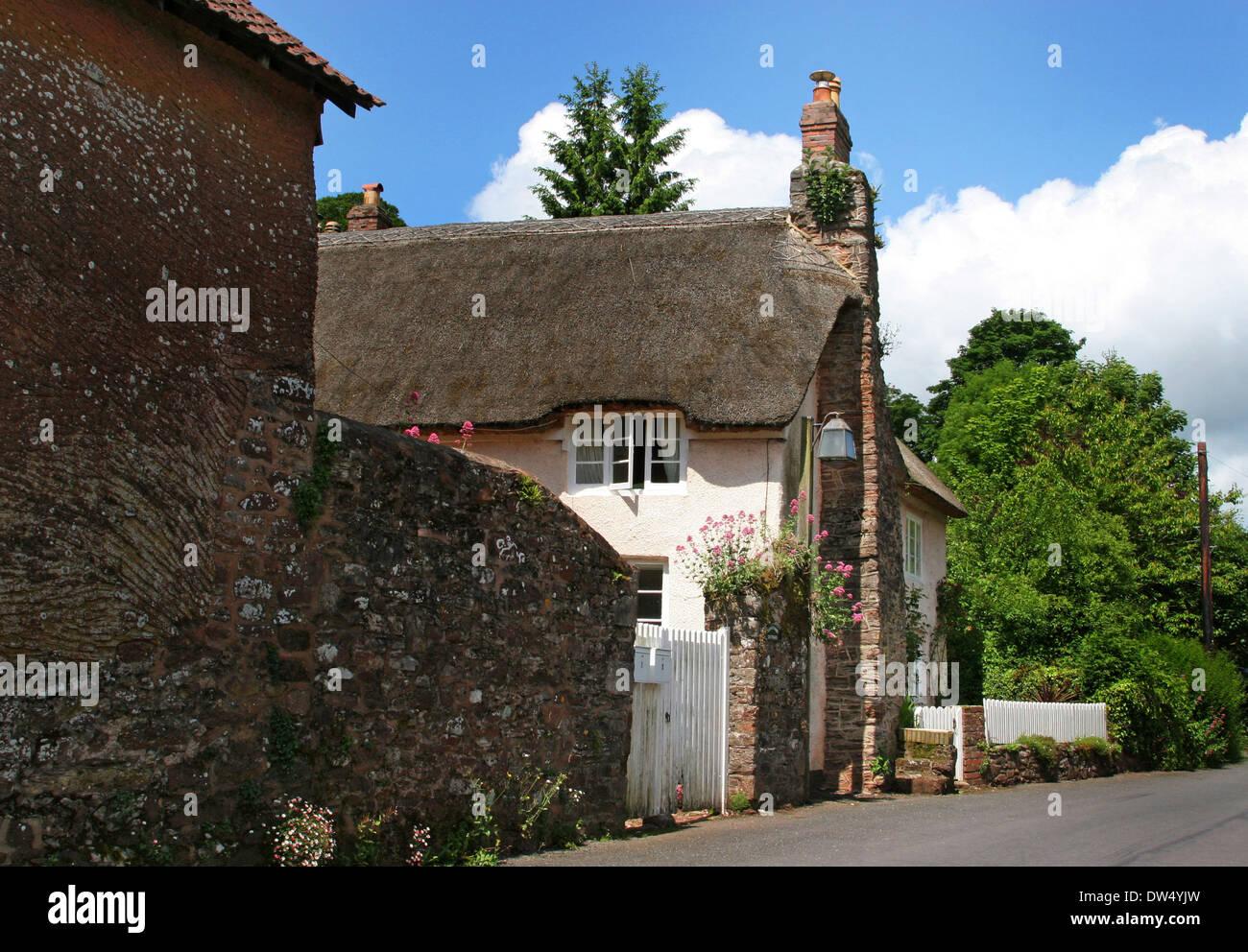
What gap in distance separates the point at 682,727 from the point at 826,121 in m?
10.2

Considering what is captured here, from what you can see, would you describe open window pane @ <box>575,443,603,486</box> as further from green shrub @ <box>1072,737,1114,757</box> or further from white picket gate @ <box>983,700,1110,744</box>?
green shrub @ <box>1072,737,1114,757</box>

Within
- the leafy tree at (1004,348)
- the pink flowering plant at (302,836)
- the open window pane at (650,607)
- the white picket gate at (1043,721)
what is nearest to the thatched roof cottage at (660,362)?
the open window pane at (650,607)

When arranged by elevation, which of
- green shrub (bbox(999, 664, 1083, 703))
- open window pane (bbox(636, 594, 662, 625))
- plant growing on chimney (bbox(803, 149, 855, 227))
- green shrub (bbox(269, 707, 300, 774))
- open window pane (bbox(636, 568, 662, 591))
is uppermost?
plant growing on chimney (bbox(803, 149, 855, 227))

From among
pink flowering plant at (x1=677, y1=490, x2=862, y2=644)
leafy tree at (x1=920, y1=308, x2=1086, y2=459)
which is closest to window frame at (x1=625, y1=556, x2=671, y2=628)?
pink flowering plant at (x1=677, y1=490, x2=862, y2=644)

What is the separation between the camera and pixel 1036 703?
19.0 meters

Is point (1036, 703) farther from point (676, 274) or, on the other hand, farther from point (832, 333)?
point (676, 274)

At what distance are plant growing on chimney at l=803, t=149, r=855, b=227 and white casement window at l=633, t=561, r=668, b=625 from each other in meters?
6.02

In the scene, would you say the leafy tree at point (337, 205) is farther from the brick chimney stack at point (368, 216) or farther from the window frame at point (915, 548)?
the window frame at point (915, 548)

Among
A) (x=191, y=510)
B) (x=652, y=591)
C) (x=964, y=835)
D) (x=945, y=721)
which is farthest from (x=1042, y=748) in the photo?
→ (x=191, y=510)

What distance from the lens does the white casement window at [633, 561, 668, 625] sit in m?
15.2

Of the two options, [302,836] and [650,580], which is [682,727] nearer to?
[650,580]

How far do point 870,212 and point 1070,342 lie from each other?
26890 millimetres

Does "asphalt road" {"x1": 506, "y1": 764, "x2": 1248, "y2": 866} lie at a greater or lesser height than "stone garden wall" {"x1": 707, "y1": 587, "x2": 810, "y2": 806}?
lesser
